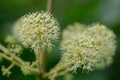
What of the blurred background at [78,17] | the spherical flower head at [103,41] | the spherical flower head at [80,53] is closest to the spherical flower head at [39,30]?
the spherical flower head at [80,53]

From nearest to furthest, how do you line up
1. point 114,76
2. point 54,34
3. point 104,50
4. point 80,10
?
1. point 54,34
2. point 104,50
3. point 114,76
4. point 80,10

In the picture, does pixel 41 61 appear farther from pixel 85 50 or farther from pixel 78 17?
pixel 78 17

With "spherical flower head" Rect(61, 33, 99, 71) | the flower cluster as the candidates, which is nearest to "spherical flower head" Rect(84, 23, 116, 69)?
the flower cluster

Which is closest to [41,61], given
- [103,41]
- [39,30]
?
[39,30]

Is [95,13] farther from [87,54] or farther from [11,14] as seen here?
[87,54]

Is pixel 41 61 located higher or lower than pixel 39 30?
lower

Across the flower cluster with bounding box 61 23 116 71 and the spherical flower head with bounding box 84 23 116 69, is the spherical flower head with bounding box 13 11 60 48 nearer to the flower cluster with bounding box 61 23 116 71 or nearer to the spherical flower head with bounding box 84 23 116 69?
the flower cluster with bounding box 61 23 116 71

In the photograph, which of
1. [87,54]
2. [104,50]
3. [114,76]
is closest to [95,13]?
[114,76]
